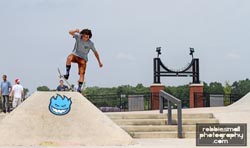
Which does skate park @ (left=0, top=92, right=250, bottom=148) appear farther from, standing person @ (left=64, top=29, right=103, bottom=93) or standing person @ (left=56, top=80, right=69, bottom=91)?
standing person @ (left=64, top=29, right=103, bottom=93)

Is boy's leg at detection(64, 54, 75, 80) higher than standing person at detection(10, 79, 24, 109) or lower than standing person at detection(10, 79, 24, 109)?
higher

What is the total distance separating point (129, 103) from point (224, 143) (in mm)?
16944

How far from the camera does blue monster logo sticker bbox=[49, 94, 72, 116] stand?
40.4ft

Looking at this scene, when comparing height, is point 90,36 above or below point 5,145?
above

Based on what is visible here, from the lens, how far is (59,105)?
12.4 m

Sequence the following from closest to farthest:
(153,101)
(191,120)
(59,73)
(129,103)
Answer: (59,73) → (191,120) → (129,103) → (153,101)

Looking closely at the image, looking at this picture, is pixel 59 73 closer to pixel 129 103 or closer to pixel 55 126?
pixel 55 126

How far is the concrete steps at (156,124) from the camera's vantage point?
15148mm

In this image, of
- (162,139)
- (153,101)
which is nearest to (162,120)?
(162,139)

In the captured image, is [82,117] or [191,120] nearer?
[82,117]

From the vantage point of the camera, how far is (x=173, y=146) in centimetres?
1227

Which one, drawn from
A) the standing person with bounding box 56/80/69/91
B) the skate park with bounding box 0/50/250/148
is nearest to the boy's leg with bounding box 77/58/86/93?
the standing person with bounding box 56/80/69/91

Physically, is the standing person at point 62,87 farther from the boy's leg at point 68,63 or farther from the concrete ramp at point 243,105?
the concrete ramp at point 243,105

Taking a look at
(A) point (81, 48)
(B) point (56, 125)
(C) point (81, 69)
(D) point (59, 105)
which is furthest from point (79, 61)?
(B) point (56, 125)
